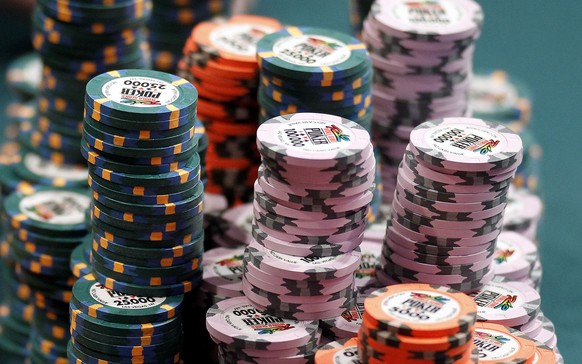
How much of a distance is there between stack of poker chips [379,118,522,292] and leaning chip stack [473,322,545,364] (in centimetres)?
38

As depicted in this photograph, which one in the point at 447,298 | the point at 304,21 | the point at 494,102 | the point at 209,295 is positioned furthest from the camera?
the point at 304,21


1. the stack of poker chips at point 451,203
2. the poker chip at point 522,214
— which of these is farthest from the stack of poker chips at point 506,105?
the stack of poker chips at point 451,203

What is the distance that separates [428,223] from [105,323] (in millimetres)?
1864

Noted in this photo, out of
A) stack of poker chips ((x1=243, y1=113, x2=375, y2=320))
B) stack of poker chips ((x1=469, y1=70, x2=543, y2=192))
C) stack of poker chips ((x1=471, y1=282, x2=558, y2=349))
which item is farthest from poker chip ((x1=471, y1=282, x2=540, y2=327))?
stack of poker chips ((x1=469, y1=70, x2=543, y2=192))

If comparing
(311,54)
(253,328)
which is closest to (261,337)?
(253,328)

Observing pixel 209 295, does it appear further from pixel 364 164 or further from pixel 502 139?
pixel 502 139

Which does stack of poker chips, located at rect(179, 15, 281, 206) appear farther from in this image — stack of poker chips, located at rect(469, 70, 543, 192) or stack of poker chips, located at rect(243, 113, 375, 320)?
stack of poker chips, located at rect(469, 70, 543, 192)

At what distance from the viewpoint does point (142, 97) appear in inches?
267

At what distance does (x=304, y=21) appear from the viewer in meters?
14.1

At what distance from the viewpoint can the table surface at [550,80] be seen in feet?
32.5

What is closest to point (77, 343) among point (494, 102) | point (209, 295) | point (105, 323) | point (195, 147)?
point (105, 323)

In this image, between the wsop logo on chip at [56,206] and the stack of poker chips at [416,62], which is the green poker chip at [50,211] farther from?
the stack of poker chips at [416,62]

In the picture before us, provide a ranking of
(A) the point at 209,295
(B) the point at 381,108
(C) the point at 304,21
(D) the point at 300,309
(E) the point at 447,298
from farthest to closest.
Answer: (C) the point at 304,21 → (B) the point at 381,108 → (A) the point at 209,295 → (D) the point at 300,309 → (E) the point at 447,298

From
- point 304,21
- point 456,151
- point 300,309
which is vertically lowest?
point 304,21
